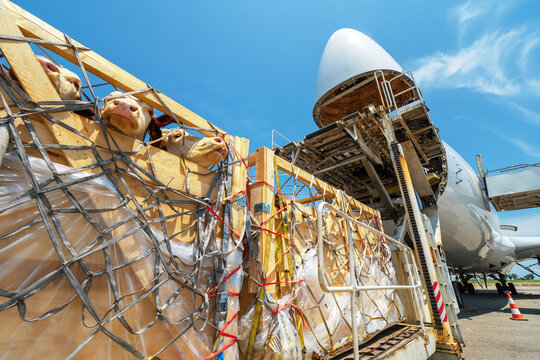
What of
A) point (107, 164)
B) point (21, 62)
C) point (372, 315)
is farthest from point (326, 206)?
point (372, 315)

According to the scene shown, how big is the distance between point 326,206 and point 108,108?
2.05 meters

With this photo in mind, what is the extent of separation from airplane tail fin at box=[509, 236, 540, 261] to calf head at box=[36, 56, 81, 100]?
75.8 feet

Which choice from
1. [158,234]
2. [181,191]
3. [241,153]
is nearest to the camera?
[158,234]

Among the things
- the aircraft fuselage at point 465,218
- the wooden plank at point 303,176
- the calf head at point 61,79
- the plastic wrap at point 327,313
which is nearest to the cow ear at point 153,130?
the calf head at point 61,79

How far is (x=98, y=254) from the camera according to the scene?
169 cm

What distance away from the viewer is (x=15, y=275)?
1367 mm

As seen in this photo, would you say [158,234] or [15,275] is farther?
[158,234]

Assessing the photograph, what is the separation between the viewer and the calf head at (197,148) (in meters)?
2.46

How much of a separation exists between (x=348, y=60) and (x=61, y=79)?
962 centimetres

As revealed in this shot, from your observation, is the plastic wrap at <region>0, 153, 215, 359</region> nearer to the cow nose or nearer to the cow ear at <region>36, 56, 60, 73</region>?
the cow nose

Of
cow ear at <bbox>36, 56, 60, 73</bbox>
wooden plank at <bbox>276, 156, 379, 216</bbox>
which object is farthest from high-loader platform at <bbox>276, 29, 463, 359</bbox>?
cow ear at <bbox>36, 56, 60, 73</bbox>

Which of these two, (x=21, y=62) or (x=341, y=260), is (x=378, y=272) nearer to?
(x=341, y=260)

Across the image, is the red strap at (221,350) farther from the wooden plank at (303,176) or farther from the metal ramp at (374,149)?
the metal ramp at (374,149)

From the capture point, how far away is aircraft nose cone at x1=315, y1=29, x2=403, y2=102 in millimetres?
9086
